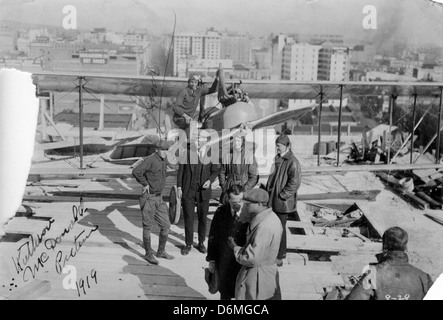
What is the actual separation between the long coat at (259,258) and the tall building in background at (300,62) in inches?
91.0

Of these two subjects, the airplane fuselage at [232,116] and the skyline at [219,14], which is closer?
the airplane fuselage at [232,116]

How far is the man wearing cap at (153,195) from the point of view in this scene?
224 inches

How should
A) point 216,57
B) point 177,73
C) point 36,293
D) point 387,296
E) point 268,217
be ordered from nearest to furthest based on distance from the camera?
point 268,217, point 387,296, point 36,293, point 216,57, point 177,73

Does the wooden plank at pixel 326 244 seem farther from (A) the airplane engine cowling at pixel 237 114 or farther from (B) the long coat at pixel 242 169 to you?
(A) the airplane engine cowling at pixel 237 114

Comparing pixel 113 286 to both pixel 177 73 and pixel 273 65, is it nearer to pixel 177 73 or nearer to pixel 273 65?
pixel 177 73

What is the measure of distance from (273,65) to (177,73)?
0.97 metres

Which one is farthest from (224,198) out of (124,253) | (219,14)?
(219,14)

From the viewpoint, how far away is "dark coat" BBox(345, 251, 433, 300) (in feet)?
15.5

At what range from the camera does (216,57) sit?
19.3ft

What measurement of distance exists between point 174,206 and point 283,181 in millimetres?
1088

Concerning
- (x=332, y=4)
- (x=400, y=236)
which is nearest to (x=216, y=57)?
(x=332, y=4)
